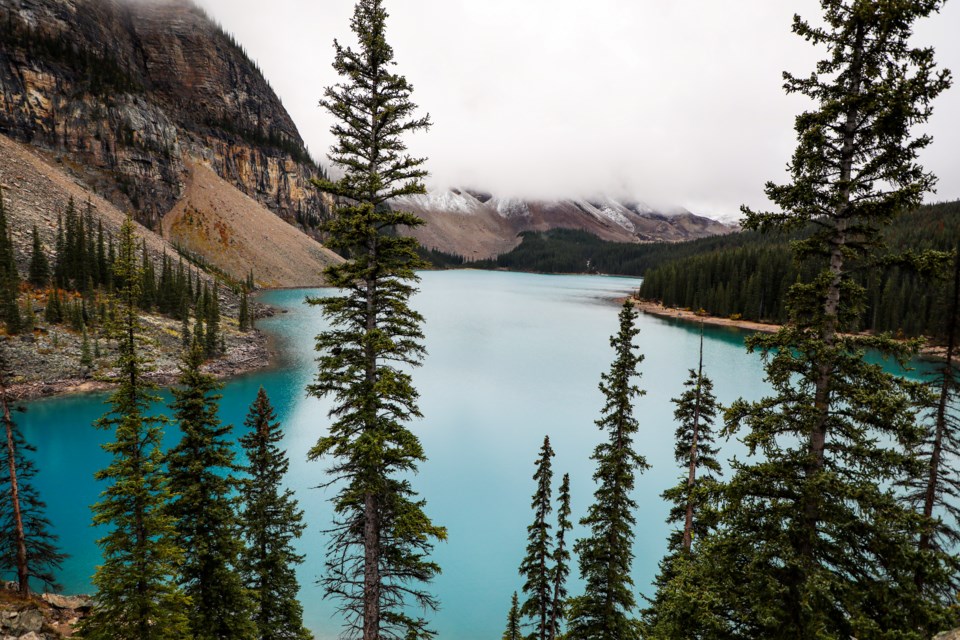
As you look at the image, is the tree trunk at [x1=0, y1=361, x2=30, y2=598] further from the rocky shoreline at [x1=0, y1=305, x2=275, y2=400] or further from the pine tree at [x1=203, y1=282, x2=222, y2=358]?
the pine tree at [x1=203, y1=282, x2=222, y2=358]

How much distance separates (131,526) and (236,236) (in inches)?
6318

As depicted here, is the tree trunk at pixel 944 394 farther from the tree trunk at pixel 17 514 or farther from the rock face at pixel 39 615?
the tree trunk at pixel 17 514

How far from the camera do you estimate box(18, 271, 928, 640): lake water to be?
21906mm

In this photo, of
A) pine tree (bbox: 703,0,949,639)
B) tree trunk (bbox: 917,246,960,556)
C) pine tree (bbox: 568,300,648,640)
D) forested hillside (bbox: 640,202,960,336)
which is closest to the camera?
pine tree (bbox: 703,0,949,639)

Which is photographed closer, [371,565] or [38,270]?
[371,565]

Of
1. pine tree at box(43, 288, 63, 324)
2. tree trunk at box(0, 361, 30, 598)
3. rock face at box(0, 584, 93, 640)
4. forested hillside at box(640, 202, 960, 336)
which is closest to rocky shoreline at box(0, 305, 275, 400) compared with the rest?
pine tree at box(43, 288, 63, 324)

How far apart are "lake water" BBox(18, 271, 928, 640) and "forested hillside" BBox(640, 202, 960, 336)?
26.9 meters

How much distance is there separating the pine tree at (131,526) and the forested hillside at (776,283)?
287ft

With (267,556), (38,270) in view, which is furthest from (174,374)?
(267,556)

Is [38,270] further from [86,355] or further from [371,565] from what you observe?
[371,565]

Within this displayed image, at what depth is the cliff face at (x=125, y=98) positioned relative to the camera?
110 metres

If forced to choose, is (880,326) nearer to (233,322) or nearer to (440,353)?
(440,353)

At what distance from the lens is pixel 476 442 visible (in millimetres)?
37438

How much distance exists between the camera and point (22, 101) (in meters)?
105
